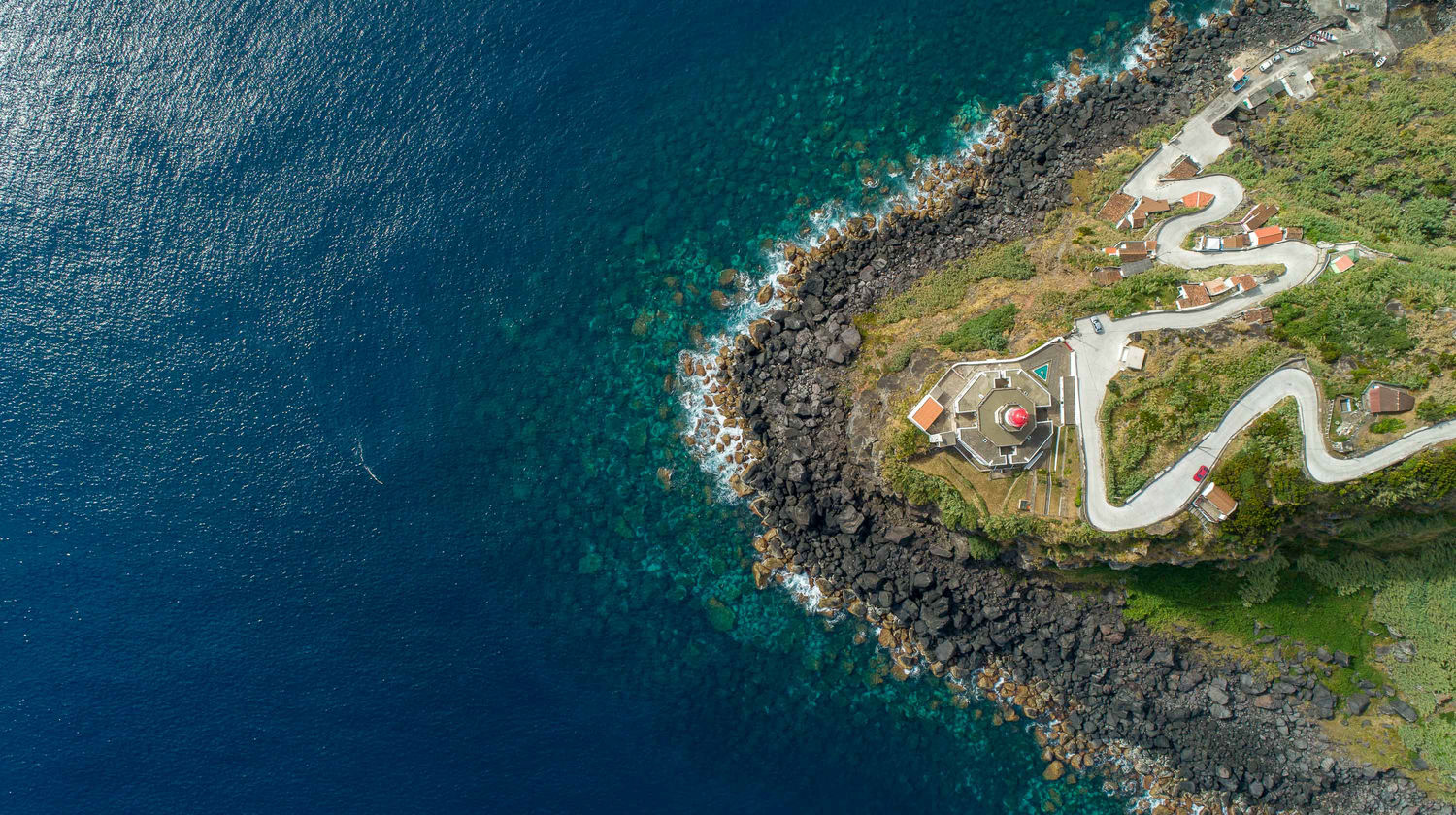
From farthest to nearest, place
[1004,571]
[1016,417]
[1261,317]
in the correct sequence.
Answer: [1004,571] < [1261,317] < [1016,417]

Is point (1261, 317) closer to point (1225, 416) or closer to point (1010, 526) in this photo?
point (1225, 416)

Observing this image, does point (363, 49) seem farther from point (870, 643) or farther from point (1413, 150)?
point (1413, 150)

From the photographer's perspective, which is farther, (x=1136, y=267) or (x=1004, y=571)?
(x=1004, y=571)

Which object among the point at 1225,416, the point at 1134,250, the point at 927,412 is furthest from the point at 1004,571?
the point at 1134,250

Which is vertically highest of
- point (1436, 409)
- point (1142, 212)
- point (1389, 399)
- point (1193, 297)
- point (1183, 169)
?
Result: point (1183, 169)

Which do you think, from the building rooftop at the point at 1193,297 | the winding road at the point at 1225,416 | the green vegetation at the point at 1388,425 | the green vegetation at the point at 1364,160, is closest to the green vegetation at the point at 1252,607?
the winding road at the point at 1225,416

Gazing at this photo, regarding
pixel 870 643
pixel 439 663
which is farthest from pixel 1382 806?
pixel 439 663
